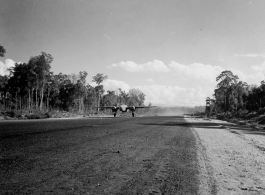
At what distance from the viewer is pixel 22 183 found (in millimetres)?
4023

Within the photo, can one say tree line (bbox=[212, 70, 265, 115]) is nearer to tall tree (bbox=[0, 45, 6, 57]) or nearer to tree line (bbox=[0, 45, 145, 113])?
tree line (bbox=[0, 45, 145, 113])

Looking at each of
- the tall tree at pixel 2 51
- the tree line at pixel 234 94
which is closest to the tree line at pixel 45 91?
the tall tree at pixel 2 51

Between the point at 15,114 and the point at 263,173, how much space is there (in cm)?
3628

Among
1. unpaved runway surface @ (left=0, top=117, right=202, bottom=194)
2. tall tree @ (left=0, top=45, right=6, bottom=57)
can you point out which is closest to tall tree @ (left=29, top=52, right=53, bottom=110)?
tall tree @ (left=0, top=45, right=6, bottom=57)

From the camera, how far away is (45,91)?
70375mm

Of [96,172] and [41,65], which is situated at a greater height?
[41,65]

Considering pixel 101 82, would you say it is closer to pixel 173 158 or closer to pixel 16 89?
pixel 16 89

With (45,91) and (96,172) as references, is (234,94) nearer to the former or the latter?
(45,91)

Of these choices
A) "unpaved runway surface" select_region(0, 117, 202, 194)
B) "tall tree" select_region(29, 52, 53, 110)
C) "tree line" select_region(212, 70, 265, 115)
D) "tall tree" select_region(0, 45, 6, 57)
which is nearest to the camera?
"unpaved runway surface" select_region(0, 117, 202, 194)

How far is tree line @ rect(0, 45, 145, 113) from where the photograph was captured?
54188mm

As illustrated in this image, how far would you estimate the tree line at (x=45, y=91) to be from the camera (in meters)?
54.2

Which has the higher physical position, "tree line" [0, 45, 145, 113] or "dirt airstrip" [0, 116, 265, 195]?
"tree line" [0, 45, 145, 113]

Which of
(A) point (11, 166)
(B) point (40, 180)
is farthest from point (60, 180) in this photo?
(A) point (11, 166)

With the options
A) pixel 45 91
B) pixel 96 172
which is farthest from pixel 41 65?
pixel 96 172
